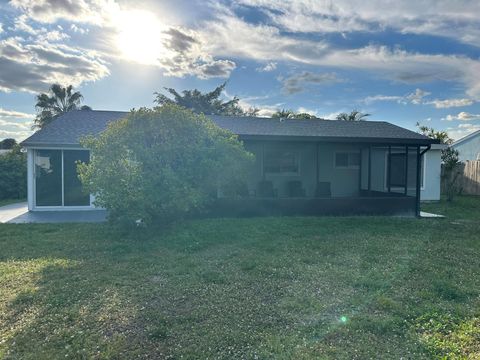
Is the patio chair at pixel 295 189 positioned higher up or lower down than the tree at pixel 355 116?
lower down

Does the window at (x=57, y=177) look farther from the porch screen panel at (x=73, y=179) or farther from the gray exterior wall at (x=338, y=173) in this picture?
the gray exterior wall at (x=338, y=173)

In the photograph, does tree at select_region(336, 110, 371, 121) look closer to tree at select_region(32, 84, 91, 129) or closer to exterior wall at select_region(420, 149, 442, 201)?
exterior wall at select_region(420, 149, 442, 201)

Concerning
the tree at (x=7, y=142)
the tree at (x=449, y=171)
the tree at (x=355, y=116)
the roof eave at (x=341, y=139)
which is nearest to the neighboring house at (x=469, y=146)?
the tree at (x=355, y=116)

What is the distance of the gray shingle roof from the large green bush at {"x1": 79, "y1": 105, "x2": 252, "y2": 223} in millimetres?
2759

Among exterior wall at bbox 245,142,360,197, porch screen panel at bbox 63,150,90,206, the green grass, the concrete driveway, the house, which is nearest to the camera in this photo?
the green grass

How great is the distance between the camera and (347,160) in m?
14.1

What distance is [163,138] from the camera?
775 centimetres

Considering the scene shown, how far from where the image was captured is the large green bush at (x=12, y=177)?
48.8 ft

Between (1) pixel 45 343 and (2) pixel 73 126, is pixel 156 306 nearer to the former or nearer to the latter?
(1) pixel 45 343

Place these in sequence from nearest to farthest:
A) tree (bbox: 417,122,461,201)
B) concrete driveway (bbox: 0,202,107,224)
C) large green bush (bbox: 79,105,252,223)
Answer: large green bush (bbox: 79,105,252,223)
concrete driveway (bbox: 0,202,107,224)
tree (bbox: 417,122,461,201)

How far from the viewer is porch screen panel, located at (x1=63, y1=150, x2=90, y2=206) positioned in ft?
37.3

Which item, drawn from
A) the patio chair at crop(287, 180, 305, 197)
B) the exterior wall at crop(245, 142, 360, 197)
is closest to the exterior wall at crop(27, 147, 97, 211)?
the exterior wall at crop(245, 142, 360, 197)

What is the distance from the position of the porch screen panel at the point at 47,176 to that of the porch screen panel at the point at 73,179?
0.20m

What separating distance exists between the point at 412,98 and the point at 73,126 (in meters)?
17.7
